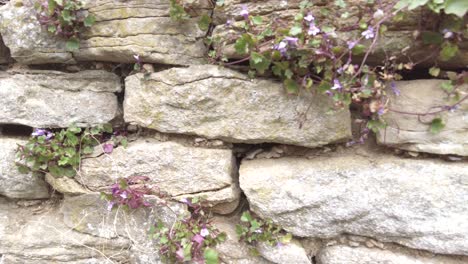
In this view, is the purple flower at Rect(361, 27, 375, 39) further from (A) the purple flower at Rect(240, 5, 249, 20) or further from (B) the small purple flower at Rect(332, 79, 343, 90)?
(A) the purple flower at Rect(240, 5, 249, 20)

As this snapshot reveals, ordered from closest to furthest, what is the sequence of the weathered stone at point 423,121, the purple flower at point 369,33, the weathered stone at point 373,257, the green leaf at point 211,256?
the purple flower at point 369,33 → the weathered stone at point 423,121 → the weathered stone at point 373,257 → the green leaf at point 211,256

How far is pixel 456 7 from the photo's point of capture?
1382 millimetres

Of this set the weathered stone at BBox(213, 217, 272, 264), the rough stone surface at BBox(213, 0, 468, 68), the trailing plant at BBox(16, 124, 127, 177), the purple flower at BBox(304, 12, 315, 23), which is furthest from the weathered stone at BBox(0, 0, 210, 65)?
the weathered stone at BBox(213, 217, 272, 264)

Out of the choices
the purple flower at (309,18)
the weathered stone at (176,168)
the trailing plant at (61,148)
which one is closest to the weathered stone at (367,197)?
the weathered stone at (176,168)

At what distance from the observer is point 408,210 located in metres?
1.70

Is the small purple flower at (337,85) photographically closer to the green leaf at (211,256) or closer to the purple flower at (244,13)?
the purple flower at (244,13)

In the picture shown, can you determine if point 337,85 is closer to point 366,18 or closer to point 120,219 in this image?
point 366,18

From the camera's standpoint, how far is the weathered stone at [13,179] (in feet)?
6.95

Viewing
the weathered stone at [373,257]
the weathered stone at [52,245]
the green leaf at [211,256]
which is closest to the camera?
the weathered stone at [373,257]

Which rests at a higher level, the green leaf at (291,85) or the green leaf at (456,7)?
the green leaf at (456,7)

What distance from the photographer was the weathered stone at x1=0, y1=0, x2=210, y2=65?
6.24 ft

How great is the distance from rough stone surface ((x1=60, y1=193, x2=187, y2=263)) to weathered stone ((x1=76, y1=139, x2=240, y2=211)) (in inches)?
4.2

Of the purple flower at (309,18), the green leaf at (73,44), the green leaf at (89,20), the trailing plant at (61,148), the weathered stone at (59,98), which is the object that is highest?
the purple flower at (309,18)

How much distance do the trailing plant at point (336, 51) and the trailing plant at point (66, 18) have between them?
2.93ft
